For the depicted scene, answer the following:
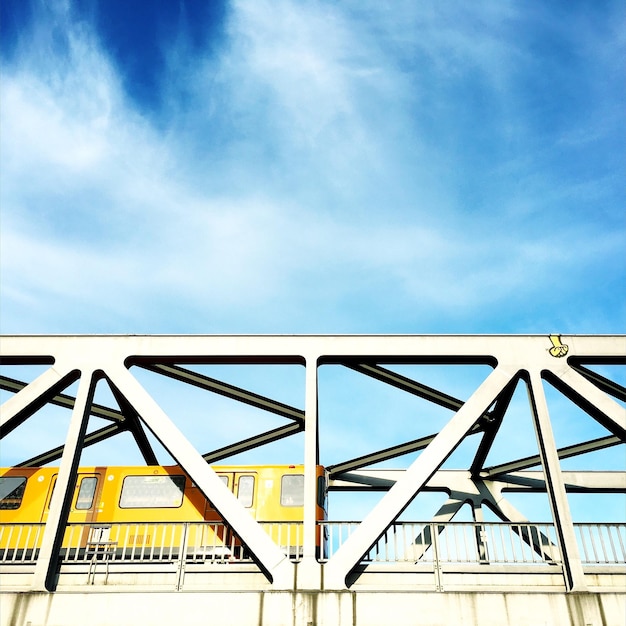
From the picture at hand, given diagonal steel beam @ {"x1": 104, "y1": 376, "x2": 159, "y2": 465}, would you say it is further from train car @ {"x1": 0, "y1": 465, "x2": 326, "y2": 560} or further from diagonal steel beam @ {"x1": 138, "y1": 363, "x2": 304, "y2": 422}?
diagonal steel beam @ {"x1": 138, "y1": 363, "x2": 304, "y2": 422}

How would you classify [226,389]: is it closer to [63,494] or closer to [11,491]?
[63,494]

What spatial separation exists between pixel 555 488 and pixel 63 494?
415 inches

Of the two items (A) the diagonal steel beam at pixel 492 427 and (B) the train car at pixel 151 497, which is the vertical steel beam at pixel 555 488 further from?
(B) the train car at pixel 151 497

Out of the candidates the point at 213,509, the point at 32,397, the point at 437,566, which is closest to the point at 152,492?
the point at 213,509

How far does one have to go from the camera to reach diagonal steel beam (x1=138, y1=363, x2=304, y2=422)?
14430 millimetres

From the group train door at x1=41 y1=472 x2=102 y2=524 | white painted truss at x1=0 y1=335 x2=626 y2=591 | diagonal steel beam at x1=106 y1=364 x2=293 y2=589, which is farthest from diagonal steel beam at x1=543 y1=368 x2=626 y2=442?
train door at x1=41 y1=472 x2=102 y2=524

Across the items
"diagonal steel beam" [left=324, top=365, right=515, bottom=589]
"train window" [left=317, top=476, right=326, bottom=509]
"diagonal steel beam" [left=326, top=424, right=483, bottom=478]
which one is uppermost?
"diagonal steel beam" [left=326, top=424, right=483, bottom=478]

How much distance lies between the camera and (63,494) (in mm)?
Result: 11359

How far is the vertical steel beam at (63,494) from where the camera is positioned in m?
Answer: 10.6

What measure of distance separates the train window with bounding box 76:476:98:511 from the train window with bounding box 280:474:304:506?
219 inches

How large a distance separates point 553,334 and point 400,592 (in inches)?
282

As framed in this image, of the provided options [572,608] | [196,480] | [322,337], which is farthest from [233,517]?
[572,608]

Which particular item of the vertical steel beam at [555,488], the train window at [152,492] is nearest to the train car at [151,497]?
the train window at [152,492]

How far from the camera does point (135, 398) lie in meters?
12.2
